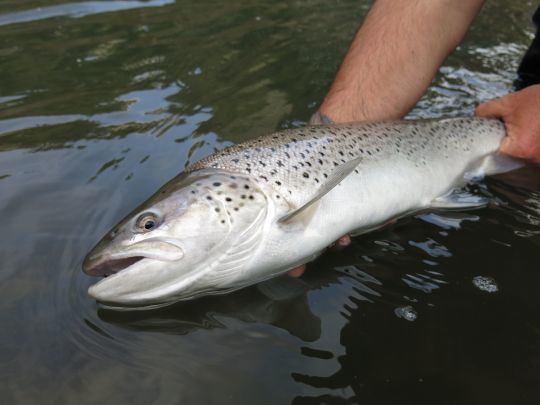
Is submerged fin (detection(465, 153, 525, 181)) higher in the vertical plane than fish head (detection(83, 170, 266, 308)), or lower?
lower

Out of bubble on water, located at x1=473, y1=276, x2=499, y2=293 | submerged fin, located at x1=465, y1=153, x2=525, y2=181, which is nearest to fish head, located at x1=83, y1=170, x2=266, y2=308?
bubble on water, located at x1=473, y1=276, x2=499, y2=293

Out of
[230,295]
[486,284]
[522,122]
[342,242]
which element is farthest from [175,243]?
[522,122]

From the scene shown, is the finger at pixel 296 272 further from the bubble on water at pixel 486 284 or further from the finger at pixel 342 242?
the bubble on water at pixel 486 284

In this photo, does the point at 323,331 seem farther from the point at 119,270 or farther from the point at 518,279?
the point at 518,279

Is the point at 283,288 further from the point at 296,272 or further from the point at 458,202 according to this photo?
the point at 458,202

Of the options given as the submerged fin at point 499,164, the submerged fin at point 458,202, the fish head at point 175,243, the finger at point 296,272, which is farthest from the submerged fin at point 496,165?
the fish head at point 175,243

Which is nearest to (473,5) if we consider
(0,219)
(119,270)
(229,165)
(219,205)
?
(229,165)

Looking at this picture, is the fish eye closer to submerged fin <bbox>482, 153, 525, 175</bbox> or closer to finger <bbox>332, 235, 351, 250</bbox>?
finger <bbox>332, 235, 351, 250</bbox>
